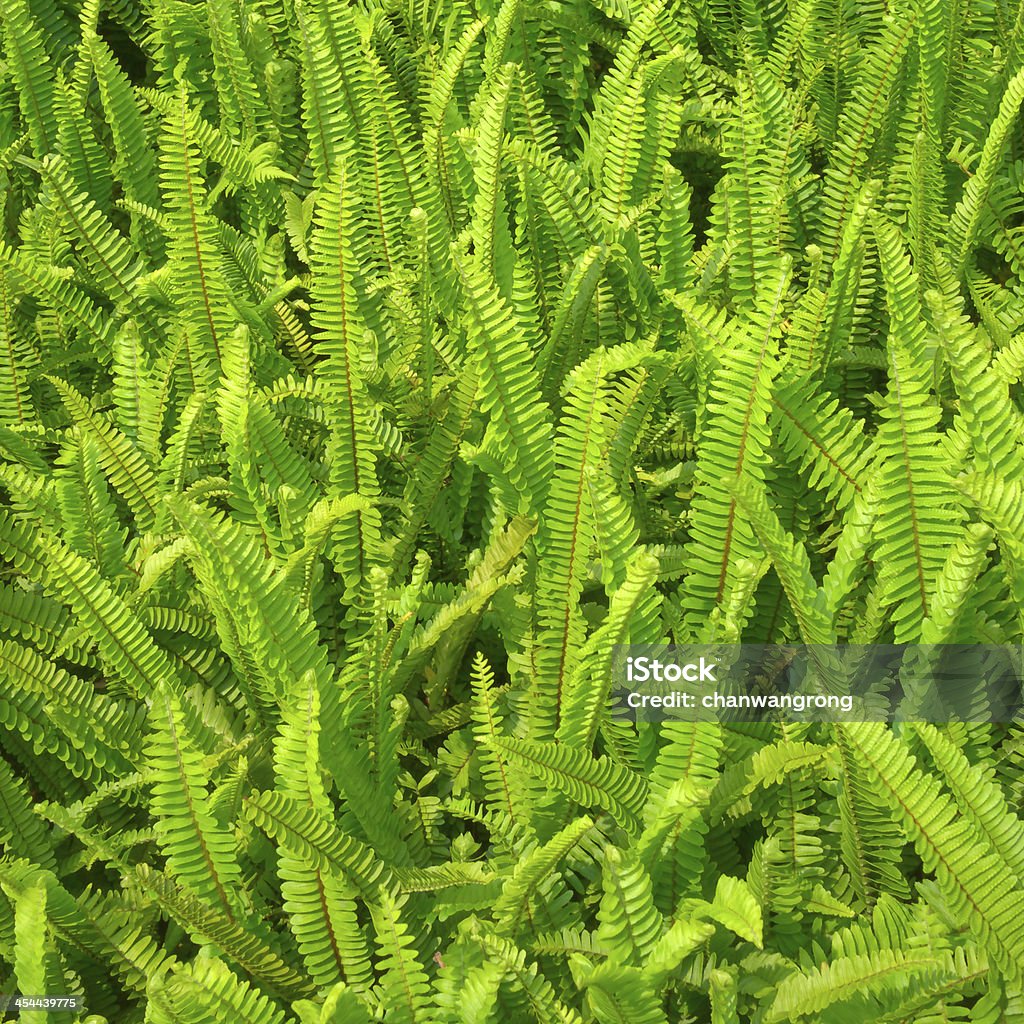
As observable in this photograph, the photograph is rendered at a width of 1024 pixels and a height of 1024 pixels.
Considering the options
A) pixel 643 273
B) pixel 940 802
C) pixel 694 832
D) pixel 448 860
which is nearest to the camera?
pixel 940 802

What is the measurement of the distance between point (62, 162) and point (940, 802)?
199cm

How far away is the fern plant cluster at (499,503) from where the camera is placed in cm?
158

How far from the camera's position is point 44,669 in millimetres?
1902

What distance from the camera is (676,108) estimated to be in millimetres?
2428

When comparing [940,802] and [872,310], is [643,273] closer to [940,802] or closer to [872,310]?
[872,310]

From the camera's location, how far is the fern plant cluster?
1579mm

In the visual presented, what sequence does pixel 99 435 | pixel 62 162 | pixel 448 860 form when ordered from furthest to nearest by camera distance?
pixel 62 162 < pixel 99 435 < pixel 448 860

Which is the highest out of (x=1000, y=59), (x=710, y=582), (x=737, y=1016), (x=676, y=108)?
(x=1000, y=59)

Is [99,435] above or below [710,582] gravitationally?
below

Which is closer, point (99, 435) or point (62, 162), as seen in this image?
point (99, 435)

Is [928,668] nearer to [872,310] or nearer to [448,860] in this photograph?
[448,860]

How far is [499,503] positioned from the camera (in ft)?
6.74

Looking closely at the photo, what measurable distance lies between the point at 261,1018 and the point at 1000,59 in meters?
2.24

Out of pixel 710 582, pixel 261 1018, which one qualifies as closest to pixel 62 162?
pixel 710 582
